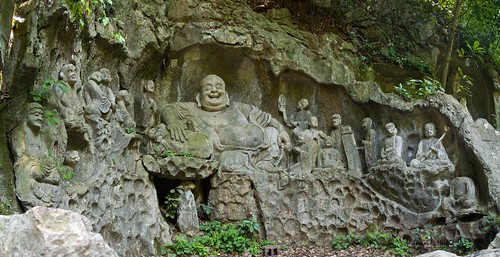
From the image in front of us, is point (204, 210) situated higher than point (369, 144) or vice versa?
point (369, 144)

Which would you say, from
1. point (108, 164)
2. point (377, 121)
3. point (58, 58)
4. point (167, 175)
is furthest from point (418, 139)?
point (58, 58)

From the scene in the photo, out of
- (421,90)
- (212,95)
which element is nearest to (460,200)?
(421,90)

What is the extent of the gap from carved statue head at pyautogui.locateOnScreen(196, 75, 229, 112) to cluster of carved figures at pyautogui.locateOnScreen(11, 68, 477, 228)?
2 cm

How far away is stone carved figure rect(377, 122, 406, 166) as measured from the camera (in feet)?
33.8

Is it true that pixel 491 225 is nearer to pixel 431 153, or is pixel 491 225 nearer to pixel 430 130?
pixel 431 153

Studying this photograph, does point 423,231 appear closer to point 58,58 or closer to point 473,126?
point 473,126

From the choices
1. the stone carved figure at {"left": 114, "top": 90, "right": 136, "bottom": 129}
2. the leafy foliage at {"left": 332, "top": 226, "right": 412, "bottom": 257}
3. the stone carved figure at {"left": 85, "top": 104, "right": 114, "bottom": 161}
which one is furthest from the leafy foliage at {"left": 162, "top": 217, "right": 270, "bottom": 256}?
the stone carved figure at {"left": 114, "top": 90, "right": 136, "bottom": 129}

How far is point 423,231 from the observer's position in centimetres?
979

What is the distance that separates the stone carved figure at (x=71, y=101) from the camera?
727cm

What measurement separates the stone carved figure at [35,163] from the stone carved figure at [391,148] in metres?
5.83

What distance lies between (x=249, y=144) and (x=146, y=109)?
1899 mm

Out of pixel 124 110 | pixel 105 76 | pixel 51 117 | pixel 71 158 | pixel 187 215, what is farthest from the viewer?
pixel 187 215

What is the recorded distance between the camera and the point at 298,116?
37.0 feet

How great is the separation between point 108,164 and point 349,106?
5.09 meters
